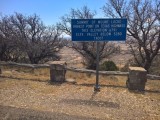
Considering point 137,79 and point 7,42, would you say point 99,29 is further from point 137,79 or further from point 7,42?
point 7,42

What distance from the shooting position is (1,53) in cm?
2527

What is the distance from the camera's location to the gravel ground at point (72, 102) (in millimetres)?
6866

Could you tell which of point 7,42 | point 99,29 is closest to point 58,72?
point 99,29

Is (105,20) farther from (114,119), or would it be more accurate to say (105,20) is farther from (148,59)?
(148,59)

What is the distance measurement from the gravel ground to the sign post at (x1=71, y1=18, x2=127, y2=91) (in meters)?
1.02

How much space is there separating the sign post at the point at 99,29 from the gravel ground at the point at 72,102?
1017mm

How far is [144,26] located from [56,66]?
11943mm

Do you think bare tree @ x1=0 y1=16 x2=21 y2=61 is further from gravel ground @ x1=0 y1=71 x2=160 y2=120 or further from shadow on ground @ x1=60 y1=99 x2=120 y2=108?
shadow on ground @ x1=60 y1=99 x2=120 y2=108

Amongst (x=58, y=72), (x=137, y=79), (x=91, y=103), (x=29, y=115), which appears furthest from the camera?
(x=58, y=72)

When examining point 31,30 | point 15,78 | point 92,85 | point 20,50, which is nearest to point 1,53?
point 20,50

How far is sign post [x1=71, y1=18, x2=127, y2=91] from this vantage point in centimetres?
960

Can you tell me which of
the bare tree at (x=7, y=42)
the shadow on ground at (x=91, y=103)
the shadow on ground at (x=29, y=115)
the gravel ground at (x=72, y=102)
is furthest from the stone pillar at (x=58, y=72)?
the bare tree at (x=7, y=42)

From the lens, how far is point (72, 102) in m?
8.14

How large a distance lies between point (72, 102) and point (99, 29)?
3003 mm
